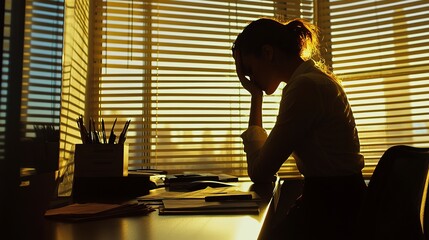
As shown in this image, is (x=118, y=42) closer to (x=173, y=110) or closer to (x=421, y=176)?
(x=173, y=110)

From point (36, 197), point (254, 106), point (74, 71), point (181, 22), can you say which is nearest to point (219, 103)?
point (181, 22)

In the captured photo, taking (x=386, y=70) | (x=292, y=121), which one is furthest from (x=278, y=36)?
(x=386, y=70)

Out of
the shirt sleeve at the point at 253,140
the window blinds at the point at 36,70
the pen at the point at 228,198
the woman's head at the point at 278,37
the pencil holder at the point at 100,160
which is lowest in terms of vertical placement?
the pen at the point at 228,198

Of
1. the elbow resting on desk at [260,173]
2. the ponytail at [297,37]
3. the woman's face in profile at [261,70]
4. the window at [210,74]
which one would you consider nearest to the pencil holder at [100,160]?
the elbow resting on desk at [260,173]

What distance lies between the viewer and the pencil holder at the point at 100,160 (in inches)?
53.6

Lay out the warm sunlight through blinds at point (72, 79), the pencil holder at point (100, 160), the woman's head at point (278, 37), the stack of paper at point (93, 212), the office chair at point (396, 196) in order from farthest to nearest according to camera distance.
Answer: the warm sunlight through blinds at point (72, 79)
the woman's head at point (278, 37)
the pencil holder at point (100, 160)
the office chair at point (396, 196)
the stack of paper at point (93, 212)

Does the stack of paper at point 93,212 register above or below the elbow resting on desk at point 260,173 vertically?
below

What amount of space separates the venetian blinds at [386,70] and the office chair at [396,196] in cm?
157

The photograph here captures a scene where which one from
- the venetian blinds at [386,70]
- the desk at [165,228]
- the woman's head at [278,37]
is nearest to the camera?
the desk at [165,228]

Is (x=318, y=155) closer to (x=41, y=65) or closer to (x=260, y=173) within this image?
(x=260, y=173)

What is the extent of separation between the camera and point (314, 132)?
1.33 m

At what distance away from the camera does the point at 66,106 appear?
1.82m

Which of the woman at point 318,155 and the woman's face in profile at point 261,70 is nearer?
the woman at point 318,155

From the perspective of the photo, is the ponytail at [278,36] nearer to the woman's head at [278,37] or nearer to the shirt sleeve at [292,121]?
the woman's head at [278,37]
